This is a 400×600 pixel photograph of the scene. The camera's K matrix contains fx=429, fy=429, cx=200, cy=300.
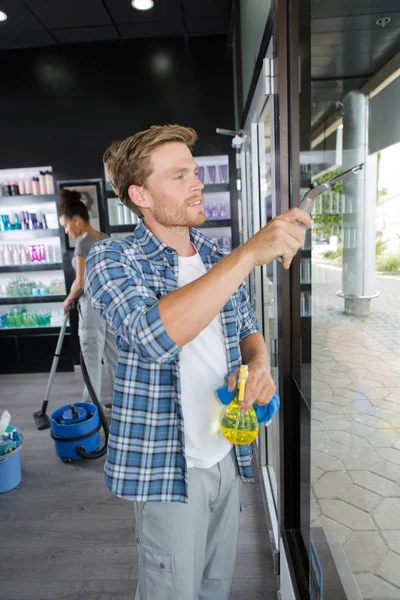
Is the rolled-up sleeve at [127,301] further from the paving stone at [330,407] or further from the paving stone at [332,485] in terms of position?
the paving stone at [332,485]

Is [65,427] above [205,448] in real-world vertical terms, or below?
below

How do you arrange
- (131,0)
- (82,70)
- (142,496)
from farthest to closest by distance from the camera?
(82,70)
(131,0)
(142,496)

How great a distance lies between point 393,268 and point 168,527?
90cm

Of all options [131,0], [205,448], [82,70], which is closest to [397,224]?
[205,448]

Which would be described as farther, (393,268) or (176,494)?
(176,494)

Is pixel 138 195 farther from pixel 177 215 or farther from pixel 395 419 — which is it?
pixel 395 419

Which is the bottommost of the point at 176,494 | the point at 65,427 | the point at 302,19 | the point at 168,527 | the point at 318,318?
the point at 65,427

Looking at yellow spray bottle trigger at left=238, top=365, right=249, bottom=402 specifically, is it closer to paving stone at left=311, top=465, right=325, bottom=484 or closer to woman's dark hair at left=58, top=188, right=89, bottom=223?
paving stone at left=311, top=465, right=325, bottom=484

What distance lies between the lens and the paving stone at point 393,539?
1.67 meters

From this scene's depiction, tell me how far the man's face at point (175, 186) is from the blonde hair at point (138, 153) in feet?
0.06

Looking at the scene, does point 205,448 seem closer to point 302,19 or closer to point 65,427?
point 302,19

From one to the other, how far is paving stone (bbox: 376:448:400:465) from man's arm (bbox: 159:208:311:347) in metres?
0.69

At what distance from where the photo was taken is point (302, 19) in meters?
1.37

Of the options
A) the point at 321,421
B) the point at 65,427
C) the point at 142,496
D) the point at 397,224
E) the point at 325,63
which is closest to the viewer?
the point at 397,224
